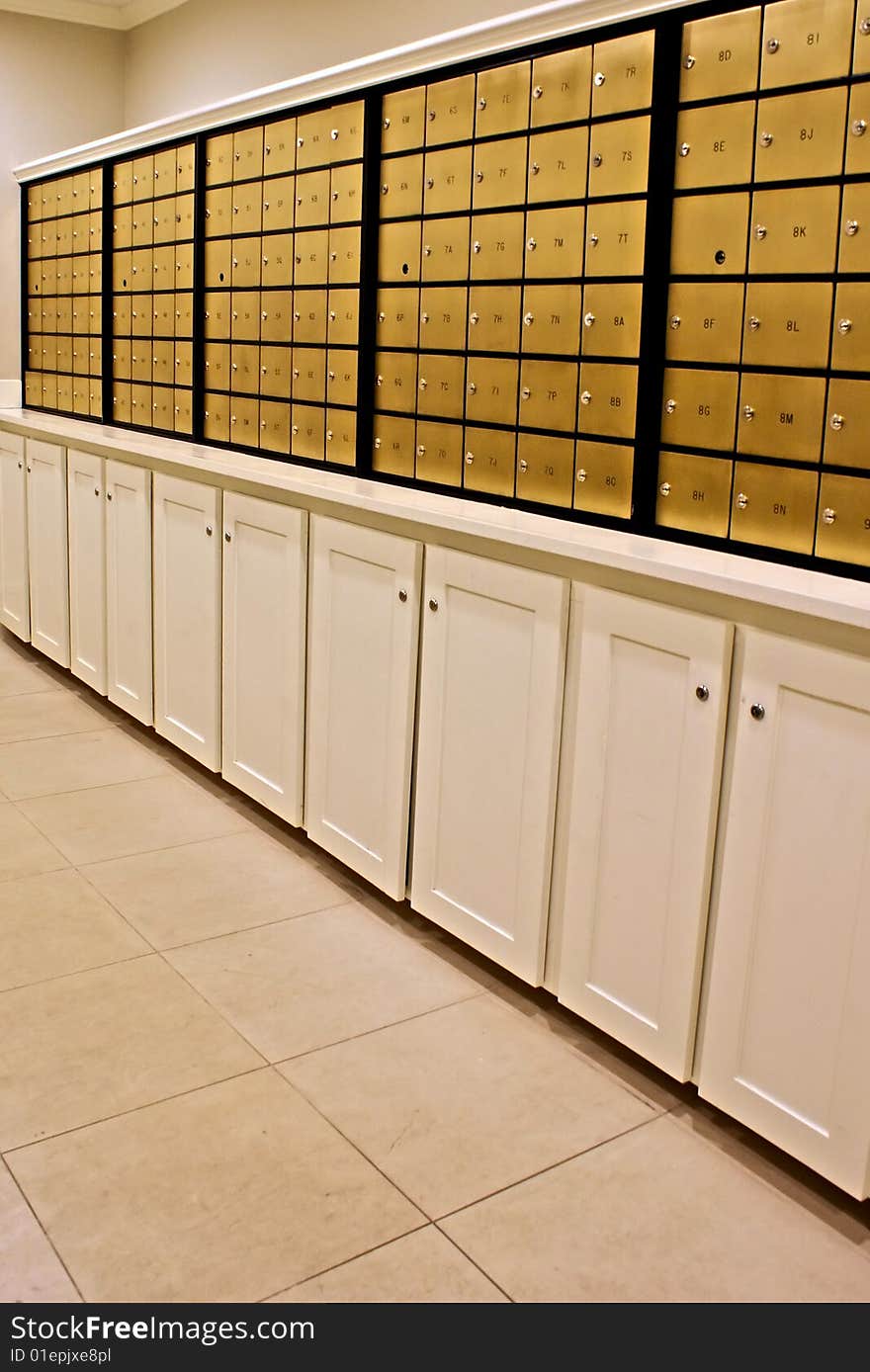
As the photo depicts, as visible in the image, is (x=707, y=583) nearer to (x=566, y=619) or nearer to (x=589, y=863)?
(x=566, y=619)

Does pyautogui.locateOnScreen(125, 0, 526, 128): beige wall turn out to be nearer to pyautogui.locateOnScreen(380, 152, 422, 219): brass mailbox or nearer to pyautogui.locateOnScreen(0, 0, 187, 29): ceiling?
pyautogui.locateOnScreen(0, 0, 187, 29): ceiling

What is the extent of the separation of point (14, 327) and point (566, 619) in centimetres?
384

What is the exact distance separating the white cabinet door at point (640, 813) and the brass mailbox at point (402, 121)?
116 centimetres

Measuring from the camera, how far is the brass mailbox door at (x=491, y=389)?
2441 millimetres

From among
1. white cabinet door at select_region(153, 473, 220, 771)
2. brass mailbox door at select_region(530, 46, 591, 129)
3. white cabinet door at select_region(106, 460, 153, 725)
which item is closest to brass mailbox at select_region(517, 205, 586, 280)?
brass mailbox door at select_region(530, 46, 591, 129)

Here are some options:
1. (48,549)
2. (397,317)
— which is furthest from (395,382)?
(48,549)

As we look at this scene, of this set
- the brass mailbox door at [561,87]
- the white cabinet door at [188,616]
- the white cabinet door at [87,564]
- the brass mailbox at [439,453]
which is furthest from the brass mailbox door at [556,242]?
the white cabinet door at [87,564]

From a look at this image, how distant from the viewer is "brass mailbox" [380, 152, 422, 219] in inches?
104

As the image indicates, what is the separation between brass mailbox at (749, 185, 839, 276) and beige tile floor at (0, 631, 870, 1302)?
1.31 m

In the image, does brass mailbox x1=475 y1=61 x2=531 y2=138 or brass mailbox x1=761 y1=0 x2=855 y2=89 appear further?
brass mailbox x1=475 y1=61 x2=531 y2=138

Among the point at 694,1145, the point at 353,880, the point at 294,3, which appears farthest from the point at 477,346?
the point at 294,3

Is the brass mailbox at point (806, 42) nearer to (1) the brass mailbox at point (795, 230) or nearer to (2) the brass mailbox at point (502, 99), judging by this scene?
(1) the brass mailbox at point (795, 230)

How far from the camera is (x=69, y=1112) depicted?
77.1 inches

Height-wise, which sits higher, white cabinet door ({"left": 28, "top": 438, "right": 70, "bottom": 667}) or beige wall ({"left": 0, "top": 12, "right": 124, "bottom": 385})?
beige wall ({"left": 0, "top": 12, "right": 124, "bottom": 385})
